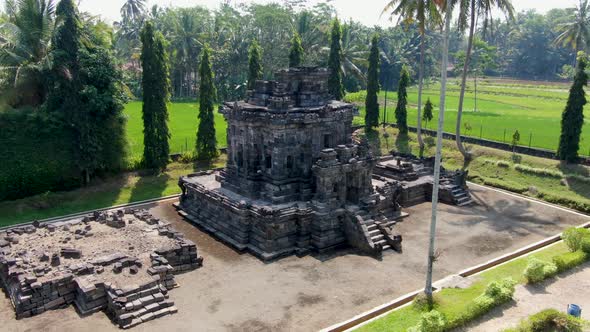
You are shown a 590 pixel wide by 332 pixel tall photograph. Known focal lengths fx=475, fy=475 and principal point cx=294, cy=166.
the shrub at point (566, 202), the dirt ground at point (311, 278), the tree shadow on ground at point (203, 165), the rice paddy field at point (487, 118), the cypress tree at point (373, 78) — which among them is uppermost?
the cypress tree at point (373, 78)

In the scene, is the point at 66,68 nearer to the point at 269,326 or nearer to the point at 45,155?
the point at 45,155

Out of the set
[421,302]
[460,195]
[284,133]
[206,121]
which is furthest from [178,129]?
[421,302]

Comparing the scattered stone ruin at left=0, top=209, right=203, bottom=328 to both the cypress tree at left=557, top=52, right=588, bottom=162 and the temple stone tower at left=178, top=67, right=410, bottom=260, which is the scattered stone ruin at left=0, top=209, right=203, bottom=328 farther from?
the cypress tree at left=557, top=52, right=588, bottom=162

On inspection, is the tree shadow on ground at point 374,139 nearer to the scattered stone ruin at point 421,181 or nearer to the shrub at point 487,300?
the scattered stone ruin at point 421,181

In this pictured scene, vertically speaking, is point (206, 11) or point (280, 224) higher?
point (206, 11)

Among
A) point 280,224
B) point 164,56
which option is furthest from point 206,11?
point 280,224

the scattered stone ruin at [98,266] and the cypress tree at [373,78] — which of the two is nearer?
the scattered stone ruin at [98,266]

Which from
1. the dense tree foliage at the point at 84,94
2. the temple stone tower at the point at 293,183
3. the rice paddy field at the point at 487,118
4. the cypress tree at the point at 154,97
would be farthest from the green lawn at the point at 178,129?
the temple stone tower at the point at 293,183
